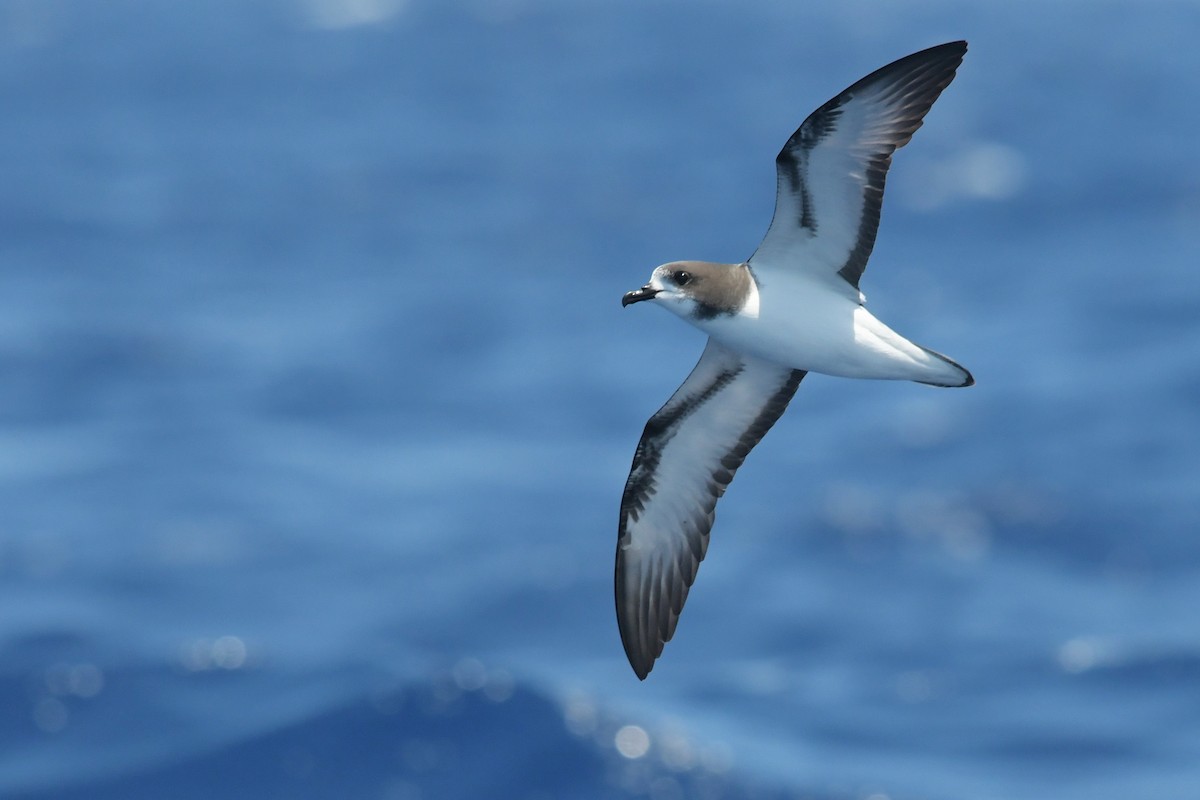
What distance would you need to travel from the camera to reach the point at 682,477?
15.7m

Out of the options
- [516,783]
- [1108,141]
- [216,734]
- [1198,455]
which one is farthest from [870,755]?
[1108,141]

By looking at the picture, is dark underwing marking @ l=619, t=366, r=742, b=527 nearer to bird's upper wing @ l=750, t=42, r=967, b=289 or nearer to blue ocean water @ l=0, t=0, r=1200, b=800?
bird's upper wing @ l=750, t=42, r=967, b=289

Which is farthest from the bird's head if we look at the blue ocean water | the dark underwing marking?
the blue ocean water

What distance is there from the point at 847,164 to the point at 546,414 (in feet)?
211

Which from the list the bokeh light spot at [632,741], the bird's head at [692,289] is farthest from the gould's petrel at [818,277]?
the bokeh light spot at [632,741]

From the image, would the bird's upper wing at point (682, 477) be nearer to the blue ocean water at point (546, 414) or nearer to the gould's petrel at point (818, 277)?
the gould's petrel at point (818, 277)

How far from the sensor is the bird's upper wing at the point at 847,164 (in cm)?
1317

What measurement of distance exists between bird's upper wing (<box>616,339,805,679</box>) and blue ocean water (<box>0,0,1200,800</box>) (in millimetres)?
25801

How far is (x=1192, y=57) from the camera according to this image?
3735 inches

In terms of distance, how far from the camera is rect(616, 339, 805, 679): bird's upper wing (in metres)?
15.2

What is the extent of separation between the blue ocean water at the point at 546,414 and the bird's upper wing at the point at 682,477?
84.6 feet

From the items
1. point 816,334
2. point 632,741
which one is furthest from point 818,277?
point 632,741

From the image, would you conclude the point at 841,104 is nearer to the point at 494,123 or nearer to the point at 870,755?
the point at 870,755

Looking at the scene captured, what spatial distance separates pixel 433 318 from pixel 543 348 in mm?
8311
